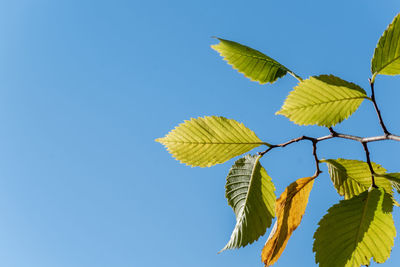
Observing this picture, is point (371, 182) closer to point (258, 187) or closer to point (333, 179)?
point (333, 179)

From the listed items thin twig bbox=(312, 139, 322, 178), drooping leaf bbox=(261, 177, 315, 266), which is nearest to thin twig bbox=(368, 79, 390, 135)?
thin twig bbox=(312, 139, 322, 178)

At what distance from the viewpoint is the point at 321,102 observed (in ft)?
3.01

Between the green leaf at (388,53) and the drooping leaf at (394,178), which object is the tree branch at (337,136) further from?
the green leaf at (388,53)

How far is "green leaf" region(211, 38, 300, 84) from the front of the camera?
101cm

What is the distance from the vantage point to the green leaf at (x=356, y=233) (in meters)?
0.92

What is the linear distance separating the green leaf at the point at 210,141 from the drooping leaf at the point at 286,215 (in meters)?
0.13

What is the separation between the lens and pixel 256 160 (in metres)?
1.03

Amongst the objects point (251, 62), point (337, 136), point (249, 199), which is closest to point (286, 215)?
point (249, 199)

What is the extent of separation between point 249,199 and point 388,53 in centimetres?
43

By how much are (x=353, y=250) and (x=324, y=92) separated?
0.34m

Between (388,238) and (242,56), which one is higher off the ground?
(242,56)

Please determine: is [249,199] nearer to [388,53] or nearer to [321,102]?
[321,102]

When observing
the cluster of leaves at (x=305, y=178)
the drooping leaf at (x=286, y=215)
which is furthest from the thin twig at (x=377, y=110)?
the drooping leaf at (x=286, y=215)

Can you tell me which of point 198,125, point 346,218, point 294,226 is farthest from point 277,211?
point 198,125
